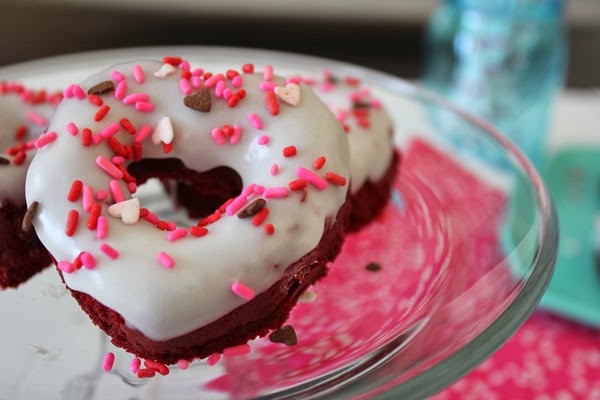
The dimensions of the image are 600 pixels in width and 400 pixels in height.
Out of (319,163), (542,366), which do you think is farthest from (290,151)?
(542,366)

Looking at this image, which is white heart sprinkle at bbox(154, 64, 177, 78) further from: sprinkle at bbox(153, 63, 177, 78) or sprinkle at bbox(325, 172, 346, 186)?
sprinkle at bbox(325, 172, 346, 186)

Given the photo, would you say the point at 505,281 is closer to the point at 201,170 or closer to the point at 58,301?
the point at 201,170

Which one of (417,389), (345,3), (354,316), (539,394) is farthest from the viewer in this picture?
(345,3)

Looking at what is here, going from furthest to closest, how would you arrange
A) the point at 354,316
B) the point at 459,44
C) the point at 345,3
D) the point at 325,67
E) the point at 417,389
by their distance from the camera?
the point at 345,3, the point at 459,44, the point at 325,67, the point at 354,316, the point at 417,389

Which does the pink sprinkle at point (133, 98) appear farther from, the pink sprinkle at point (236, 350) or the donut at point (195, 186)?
the pink sprinkle at point (236, 350)

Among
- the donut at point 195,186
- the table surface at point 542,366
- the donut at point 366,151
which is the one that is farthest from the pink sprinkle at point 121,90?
the table surface at point 542,366

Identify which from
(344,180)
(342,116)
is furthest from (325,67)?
(344,180)

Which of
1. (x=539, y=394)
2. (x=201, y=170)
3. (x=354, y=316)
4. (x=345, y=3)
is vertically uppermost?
Result: (x=201, y=170)
